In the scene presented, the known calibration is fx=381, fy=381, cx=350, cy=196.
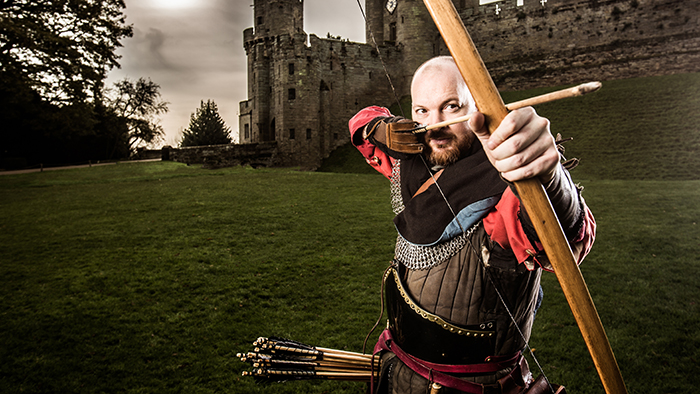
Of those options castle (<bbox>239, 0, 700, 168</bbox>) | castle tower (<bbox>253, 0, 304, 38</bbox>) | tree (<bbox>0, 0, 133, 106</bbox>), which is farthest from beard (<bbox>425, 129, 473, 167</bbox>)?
castle tower (<bbox>253, 0, 304, 38</bbox>)

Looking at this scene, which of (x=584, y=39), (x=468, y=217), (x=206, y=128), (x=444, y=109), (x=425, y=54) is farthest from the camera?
(x=206, y=128)

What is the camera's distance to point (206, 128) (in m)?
30.7

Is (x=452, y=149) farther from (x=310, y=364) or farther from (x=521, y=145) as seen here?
(x=310, y=364)

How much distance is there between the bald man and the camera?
4.08 ft

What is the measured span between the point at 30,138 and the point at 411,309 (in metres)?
25.3

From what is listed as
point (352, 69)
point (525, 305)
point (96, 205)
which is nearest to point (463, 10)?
point (352, 69)

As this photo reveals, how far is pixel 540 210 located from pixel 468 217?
35 centimetres

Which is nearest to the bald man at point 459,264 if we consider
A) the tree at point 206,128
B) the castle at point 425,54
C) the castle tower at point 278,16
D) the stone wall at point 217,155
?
the stone wall at point 217,155

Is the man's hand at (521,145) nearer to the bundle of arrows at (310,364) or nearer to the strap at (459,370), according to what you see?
the strap at (459,370)

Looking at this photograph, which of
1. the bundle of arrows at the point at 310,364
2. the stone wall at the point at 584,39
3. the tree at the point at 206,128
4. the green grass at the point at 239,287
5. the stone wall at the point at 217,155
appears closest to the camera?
the bundle of arrows at the point at 310,364

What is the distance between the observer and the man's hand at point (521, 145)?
83 centimetres

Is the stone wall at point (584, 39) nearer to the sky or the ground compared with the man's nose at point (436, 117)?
nearer to the sky

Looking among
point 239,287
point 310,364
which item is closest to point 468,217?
point 310,364

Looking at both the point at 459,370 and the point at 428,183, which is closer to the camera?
the point at 459,370
